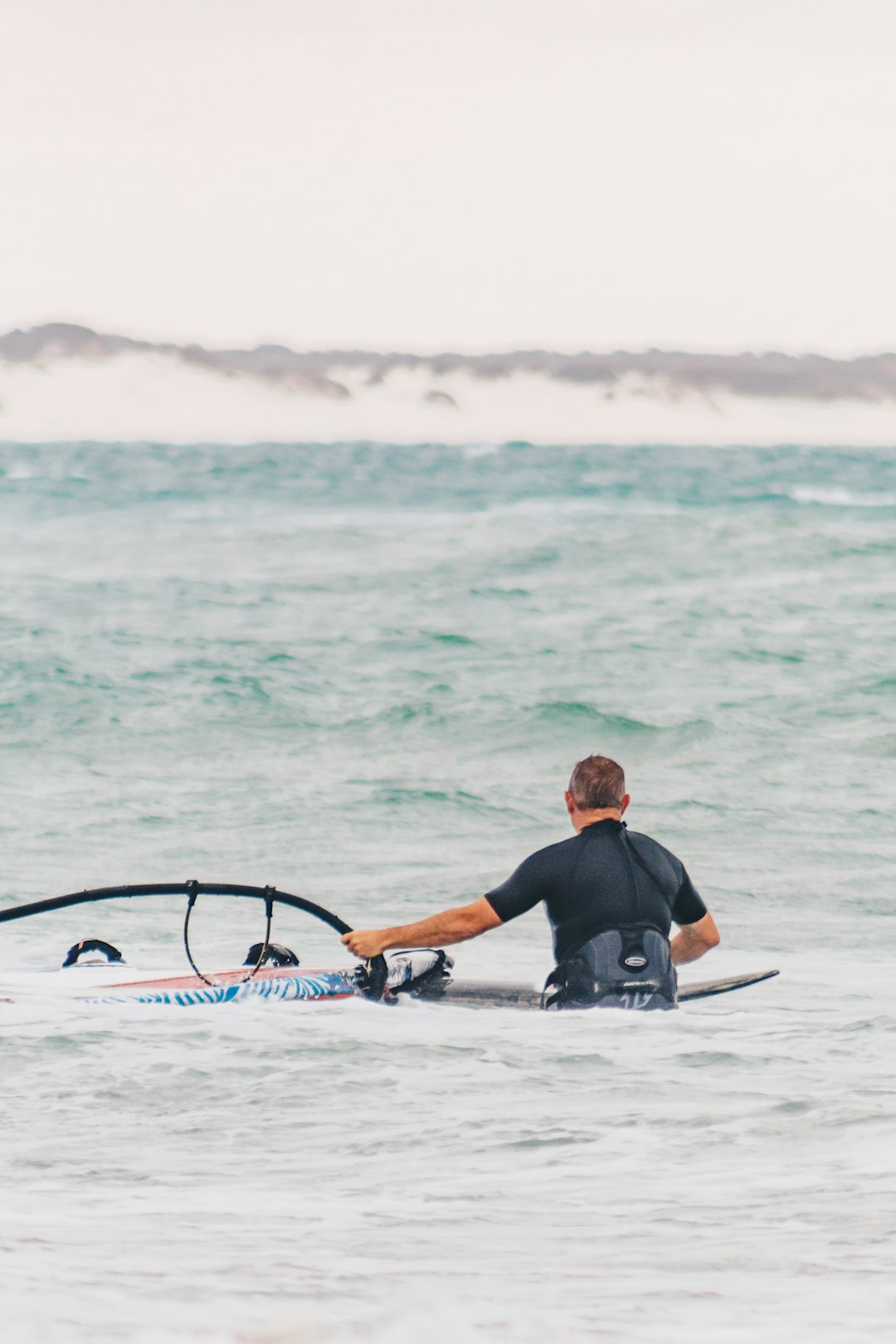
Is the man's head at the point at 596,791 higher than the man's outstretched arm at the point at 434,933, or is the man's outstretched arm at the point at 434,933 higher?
the man's head at the point at 596,791

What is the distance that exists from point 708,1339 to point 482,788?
11.2m

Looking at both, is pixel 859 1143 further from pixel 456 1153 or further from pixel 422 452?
pixel 422 452

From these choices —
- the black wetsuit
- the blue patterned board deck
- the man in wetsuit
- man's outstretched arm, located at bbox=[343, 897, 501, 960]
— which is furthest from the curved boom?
the black wetsuit

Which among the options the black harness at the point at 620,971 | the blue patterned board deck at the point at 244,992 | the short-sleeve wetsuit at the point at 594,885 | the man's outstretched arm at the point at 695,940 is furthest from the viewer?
the blue patterned board deck at the point at 244,992

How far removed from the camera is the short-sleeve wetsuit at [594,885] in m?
5.59

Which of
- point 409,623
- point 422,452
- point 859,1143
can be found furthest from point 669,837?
point 422,452

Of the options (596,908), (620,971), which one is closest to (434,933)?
(596,908)

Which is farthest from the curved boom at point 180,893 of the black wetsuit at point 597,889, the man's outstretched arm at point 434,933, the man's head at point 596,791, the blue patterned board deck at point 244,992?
the man's head at point 596,791

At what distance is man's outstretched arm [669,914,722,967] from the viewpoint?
19.9 feet

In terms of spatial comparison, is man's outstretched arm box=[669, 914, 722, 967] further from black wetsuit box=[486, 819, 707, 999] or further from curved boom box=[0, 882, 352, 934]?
curved boom box=[0, 882, 352, 934]

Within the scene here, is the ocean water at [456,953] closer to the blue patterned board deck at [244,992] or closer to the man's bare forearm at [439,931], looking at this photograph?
the blue patterned board deck at [244,992]

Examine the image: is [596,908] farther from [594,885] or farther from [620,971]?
[620,971]

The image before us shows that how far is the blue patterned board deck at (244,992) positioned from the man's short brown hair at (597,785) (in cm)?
173

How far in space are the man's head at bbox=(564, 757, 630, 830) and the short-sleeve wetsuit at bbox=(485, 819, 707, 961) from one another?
1.6 inches
